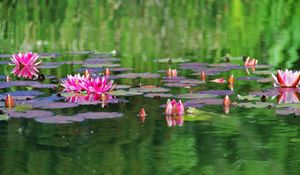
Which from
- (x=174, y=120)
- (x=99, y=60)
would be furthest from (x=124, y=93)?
(x=99, y=60)

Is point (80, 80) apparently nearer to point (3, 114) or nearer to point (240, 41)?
point (3, 114)

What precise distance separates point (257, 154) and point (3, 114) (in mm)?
1660

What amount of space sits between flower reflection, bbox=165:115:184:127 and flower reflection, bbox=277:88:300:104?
0.78 meters

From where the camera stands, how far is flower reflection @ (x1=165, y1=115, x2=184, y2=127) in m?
4.47

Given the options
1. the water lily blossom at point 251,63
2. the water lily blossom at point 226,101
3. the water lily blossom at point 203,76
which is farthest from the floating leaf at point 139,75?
the water lily blossom at point 226,101

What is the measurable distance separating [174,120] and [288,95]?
106 centimetres

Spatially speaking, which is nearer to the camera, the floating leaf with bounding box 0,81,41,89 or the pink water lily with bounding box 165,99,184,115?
the pink water lily with bounding box 165,99,184,115

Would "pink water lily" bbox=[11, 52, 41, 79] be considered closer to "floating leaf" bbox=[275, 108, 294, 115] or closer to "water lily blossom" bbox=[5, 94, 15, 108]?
"water lily blossom" bbox=[5, 94, 15, 108]

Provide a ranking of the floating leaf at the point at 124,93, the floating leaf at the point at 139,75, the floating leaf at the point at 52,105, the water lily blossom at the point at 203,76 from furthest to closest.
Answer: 1. the floating leaf at the point at 139,75
2. the water lily blossom at the point at 203,76
3. the floating leaf at the point at 124,93
4. the floating leaf at the point at 52,105

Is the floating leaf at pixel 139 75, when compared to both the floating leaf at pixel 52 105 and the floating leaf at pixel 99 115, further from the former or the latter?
the floating leaf at pixel 99 115

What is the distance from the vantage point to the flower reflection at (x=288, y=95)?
511 centimetres

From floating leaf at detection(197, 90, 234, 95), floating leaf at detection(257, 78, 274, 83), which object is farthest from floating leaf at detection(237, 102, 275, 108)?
floating leaf at detection(257, 78, 274, 83)

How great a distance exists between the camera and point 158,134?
4.19 m

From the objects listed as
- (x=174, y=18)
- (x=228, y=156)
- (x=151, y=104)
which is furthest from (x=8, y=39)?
(x=228, y=156)
